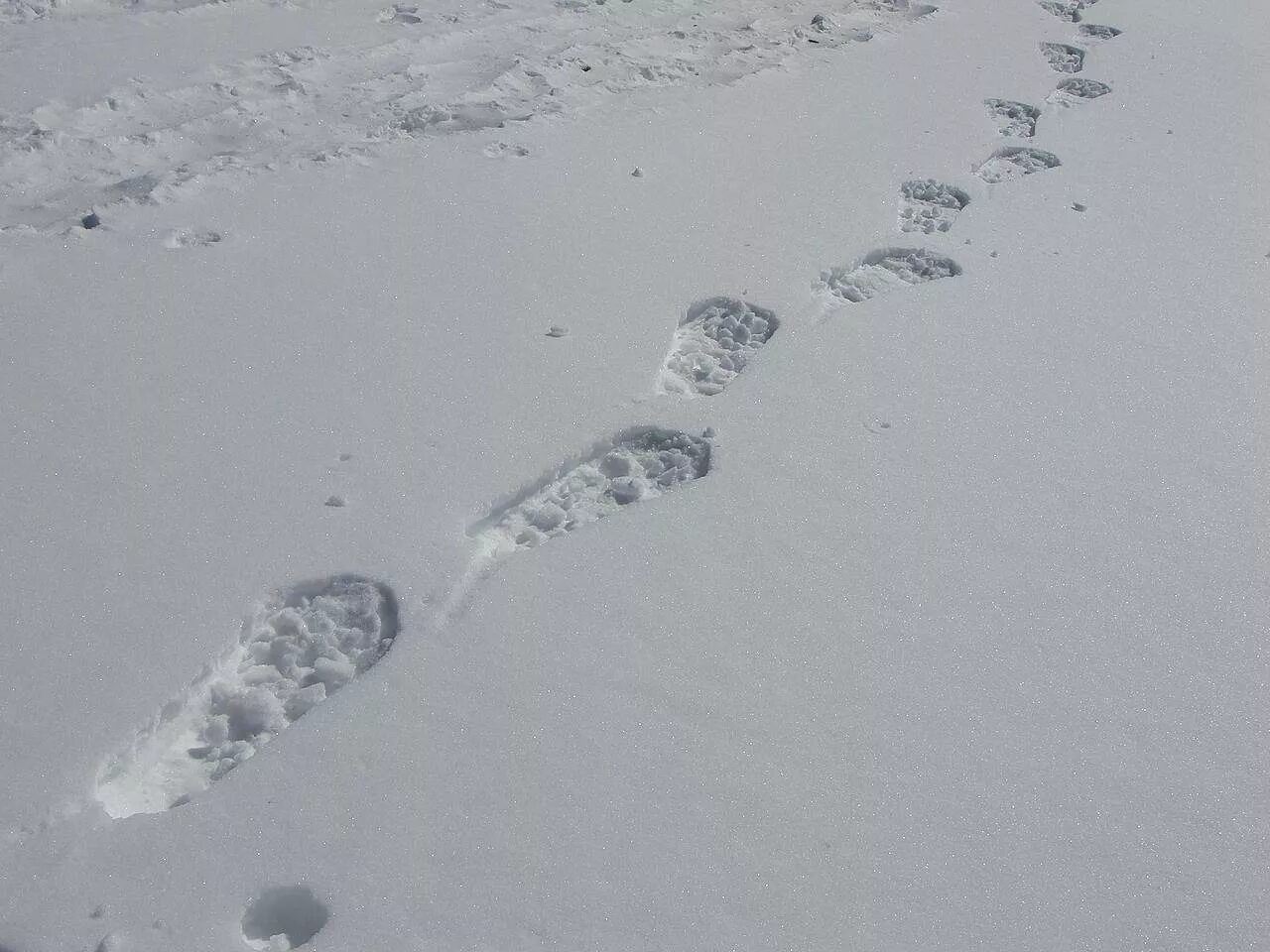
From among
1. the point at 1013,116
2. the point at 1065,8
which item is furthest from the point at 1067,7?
the point at 1013,116

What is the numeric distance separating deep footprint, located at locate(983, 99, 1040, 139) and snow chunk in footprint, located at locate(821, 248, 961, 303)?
0.83 metres

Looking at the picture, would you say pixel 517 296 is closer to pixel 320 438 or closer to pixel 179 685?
pixel 320 438

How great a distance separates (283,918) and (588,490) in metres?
0.88

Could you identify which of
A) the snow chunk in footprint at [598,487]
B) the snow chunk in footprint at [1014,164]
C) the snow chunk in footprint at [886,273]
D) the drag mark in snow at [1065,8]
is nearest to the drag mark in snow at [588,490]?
the snow chunk in footprint at [598,487]

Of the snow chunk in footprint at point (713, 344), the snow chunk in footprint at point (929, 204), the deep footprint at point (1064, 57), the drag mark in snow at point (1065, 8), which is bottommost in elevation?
the snow chunk in footprint at point (713, 344)

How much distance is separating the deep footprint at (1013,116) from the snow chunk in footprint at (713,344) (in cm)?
131

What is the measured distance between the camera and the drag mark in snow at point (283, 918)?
1258 millimetres

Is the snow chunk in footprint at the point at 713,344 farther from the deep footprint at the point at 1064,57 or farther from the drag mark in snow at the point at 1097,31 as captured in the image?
the drag mark in snow at the point at 1097,31

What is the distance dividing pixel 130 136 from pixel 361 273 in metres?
0.91

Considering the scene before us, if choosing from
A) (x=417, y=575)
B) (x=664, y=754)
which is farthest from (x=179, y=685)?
(x=664, y=754)

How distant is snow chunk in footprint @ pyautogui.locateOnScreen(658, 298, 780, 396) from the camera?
2.17m

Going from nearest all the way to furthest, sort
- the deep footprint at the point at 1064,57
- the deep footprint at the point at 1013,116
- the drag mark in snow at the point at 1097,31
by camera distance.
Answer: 1. the deep footprint at the point at 1013,116
2. the deep footprint at the point at 1064,57
3. the drag mark in snow at the point at 1097,31

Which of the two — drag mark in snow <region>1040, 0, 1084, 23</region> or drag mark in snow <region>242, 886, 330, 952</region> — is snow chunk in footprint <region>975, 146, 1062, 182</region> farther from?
drag mark in snow <region>242, 886, 330, 952</region>

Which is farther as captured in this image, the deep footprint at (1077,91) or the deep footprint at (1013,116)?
the deep footprint at (1077,91)
